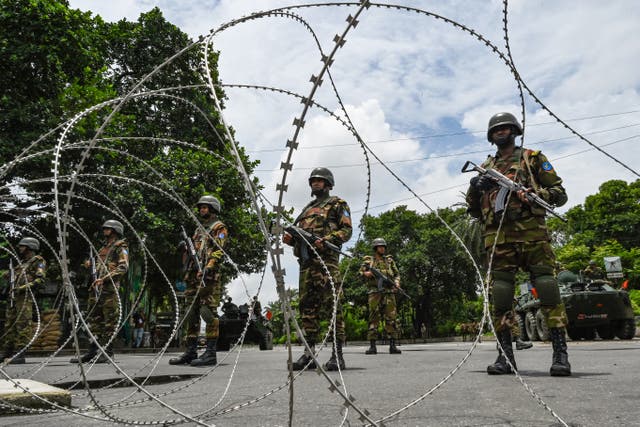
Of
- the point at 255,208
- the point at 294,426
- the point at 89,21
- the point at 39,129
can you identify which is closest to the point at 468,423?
the point at 294,426

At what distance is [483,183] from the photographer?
4.53 metres

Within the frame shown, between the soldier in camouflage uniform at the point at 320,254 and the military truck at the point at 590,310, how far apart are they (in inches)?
270

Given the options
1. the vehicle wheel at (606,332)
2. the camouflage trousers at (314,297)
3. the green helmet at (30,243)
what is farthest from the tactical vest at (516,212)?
the vehicle wheel at (606,332)

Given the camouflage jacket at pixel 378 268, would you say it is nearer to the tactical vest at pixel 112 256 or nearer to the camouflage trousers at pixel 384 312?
the camouflage trousers at pixel 384 312

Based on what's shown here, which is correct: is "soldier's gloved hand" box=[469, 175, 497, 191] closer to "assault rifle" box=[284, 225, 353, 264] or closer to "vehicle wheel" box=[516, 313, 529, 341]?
"assault rifle" box=[284, 225, 353, 264]

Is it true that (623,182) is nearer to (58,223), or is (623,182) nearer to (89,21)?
(89,21)

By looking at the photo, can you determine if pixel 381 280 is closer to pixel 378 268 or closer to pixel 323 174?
pixel 378 268

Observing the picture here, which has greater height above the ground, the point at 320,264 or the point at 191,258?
the point at 191,258

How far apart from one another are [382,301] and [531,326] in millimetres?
5907

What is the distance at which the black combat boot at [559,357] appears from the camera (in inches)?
159

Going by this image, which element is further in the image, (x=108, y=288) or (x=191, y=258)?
(x=108, y=288)

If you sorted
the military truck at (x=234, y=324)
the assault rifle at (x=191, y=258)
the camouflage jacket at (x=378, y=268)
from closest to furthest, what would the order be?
the assault rifle at (x=191, y=258) → the camouflage jacket at (x=378, y=268) → the military truck at (x=234, y=324)

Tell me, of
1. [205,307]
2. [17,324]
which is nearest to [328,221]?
[205,307]

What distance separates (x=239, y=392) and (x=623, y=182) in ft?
153
